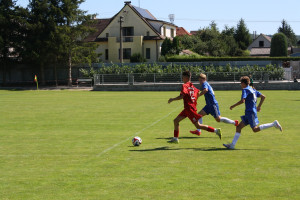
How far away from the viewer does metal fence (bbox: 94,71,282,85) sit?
40438 millimetres

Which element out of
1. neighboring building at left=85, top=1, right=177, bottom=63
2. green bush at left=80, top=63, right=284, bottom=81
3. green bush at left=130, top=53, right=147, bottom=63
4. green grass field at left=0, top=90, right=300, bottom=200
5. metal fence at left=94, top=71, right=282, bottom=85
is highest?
neighboring building at left=85, top=1, right=177, bottom=63

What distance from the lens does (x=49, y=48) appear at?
48.7 metres

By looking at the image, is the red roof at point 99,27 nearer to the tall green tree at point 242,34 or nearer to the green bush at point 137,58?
the green bush at point 137,58

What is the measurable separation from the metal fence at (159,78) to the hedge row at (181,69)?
1.02 feet

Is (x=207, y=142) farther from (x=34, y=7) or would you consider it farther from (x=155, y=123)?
(x=34, y=7)

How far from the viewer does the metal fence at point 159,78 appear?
4044 centimetres

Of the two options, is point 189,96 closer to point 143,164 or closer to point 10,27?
point 143,164

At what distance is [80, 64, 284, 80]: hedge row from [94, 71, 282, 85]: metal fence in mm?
311

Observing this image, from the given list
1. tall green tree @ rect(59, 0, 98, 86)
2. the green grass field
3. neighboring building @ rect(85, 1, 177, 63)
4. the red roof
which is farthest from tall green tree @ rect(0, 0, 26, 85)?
the green grass field

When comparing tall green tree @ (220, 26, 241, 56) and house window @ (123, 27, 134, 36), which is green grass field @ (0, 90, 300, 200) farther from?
tall green tree @ (220, 26, 241, 56)

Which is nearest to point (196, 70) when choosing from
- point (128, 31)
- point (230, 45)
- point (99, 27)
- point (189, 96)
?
point (128, 31)

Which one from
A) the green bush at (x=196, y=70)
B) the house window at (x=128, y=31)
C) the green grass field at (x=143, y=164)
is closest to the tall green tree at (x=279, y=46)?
the house window at (x=128, y=31)

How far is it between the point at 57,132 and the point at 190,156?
5595mm

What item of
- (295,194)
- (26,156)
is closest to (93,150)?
(26,156)
